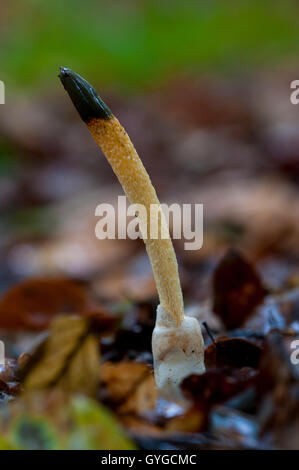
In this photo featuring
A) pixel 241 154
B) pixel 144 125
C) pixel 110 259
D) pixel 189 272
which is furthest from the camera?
pixel 144 125

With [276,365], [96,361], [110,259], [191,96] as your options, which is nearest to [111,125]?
[96,361]

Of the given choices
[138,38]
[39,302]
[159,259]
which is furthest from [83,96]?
[138,38]

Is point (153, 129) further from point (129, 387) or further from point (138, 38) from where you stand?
point (129, 387)

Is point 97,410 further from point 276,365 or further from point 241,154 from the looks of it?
point 241,154

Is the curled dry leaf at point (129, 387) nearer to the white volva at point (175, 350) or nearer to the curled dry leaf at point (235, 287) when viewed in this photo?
the white volva at point (175, 350)

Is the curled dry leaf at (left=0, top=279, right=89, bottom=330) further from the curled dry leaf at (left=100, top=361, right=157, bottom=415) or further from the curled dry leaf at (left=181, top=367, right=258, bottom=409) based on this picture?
the curled dry leaf at (left=181, top=367, right=258, bottom=409)
